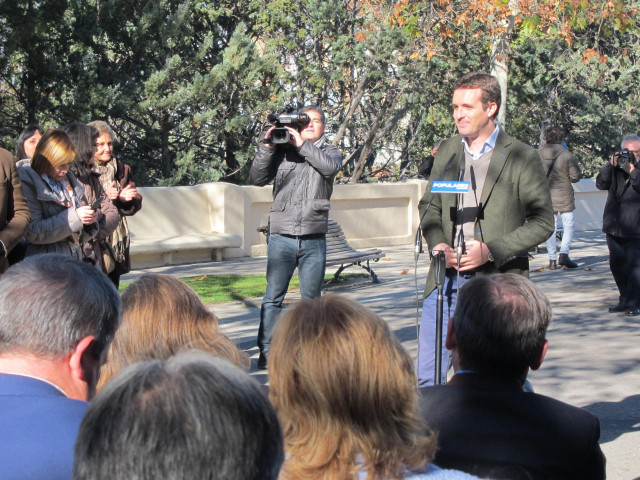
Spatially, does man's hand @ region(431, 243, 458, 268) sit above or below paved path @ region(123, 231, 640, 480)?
above

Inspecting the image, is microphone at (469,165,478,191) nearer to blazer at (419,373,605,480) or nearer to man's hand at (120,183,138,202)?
blazer at (419,373,605,480)

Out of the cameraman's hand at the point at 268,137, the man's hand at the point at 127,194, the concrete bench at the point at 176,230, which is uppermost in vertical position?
the cameraman's hand at the point at 268,137

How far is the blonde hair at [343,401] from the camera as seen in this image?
82.7 inches

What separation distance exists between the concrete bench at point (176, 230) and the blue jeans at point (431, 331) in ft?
28.3

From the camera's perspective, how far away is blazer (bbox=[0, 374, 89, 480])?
193cm

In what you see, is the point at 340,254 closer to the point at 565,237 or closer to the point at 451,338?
the point at 565,237

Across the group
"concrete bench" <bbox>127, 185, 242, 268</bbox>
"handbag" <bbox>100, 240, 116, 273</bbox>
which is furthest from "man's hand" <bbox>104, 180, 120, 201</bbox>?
"concrete bench" <bbox>127, 185, 242, 268</bbox>

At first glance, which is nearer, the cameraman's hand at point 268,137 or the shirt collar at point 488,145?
the shirt collar at point 488,145

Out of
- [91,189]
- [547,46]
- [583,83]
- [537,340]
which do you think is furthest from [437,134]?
[537,340]

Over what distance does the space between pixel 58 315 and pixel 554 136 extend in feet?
36.5

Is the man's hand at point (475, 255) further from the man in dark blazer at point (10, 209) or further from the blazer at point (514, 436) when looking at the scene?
the man in dark blazer at point (10, 209)

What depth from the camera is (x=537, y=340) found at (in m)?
2.94

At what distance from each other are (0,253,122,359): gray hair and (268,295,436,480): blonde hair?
1.79 ft

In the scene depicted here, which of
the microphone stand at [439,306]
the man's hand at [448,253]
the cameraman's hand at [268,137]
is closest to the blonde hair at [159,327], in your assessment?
the microphone stand at [439,306]
